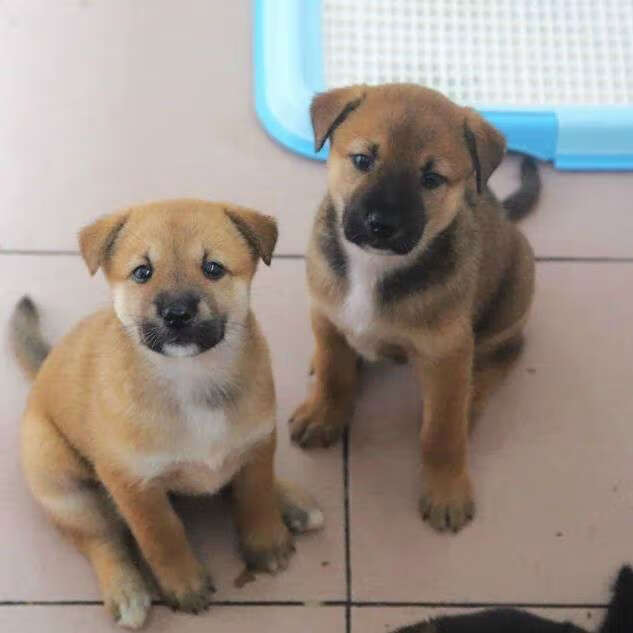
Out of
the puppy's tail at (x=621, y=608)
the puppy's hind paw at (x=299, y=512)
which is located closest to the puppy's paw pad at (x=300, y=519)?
the puppy's hind paw at (x=299, y=512)

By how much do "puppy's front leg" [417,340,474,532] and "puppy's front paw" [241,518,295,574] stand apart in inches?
11.7

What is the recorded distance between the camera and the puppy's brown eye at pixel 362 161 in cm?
163

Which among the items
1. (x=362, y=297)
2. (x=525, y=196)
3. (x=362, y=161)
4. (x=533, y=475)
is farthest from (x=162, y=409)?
(x=525, y=196)

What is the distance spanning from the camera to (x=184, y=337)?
1452mm

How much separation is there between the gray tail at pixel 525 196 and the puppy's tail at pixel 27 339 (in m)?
1.11

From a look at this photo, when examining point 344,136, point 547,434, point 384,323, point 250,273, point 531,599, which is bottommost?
point 531,599

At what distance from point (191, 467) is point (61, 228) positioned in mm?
1001

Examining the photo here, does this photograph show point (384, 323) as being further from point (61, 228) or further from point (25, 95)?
point (25, 95)

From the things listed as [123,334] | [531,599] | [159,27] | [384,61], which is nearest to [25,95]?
[159,27]

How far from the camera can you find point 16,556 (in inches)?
76.0

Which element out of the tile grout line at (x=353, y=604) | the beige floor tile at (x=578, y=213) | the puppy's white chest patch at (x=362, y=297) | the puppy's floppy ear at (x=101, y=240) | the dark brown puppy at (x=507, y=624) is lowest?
the tile grout line at (x=353, y=604)

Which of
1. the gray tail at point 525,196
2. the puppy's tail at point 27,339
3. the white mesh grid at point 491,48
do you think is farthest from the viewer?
the white mesh grid at point 491,48

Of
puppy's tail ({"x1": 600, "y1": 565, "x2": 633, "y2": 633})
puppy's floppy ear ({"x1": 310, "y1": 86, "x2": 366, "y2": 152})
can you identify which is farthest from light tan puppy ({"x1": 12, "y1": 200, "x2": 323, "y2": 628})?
puppy's tail ({"x1": 600, "y1": 565, "x2": 633, "y2": 633})

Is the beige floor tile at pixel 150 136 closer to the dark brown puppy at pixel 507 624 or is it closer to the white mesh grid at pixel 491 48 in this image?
the white mesh grid at pixel 491 48
